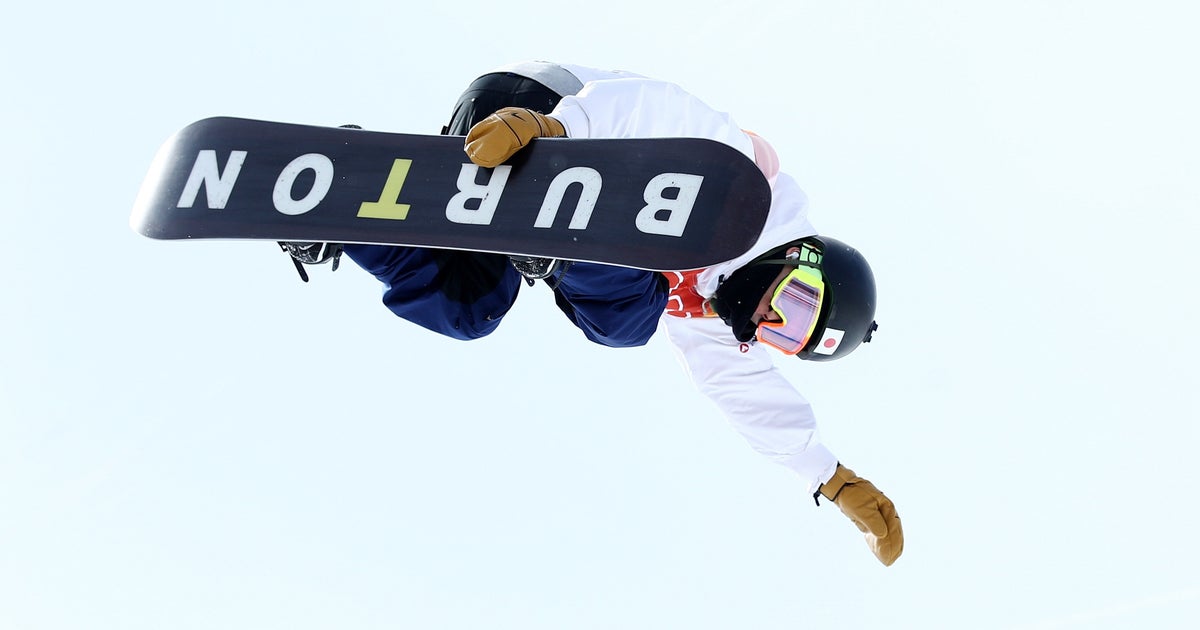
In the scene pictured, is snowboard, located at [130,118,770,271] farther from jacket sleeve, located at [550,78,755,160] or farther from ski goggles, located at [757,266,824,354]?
ski goggles, located at [757,266,824,354]

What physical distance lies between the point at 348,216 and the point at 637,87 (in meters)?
1.06

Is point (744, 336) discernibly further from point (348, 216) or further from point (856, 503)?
point (348, 216)

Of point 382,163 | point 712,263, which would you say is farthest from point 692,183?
point 382,163

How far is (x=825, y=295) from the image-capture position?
14.5ft

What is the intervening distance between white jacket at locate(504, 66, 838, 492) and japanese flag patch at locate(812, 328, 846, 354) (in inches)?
12.6

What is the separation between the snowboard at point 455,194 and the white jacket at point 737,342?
1.70ft

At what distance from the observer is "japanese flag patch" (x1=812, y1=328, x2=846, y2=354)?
4434 millimetres

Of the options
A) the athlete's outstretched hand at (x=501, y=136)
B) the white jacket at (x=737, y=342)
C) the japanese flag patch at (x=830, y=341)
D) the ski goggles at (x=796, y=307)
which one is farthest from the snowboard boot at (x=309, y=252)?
the japanese flag patch at (x=830, y=341)

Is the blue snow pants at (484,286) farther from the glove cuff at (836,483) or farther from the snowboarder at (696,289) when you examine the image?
the glove cuff at (836,483)

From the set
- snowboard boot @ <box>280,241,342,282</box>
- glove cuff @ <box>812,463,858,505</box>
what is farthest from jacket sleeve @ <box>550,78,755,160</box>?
glove cuff @ <box>812,463,858,505</box>

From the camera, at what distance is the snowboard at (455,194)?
317 cm

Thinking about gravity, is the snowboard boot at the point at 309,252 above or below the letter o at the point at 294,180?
below

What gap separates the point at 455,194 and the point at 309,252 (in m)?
0.52

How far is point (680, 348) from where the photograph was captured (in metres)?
4.84
